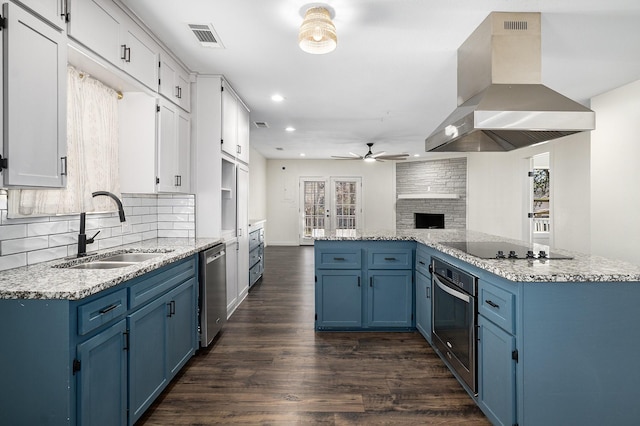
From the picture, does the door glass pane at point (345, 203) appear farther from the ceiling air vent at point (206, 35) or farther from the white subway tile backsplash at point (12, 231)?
the white subway tile backsplash at point (12, 231)

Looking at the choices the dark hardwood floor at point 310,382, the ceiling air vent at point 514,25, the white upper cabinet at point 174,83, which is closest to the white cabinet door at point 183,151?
the white upper cabinet at point 174,83

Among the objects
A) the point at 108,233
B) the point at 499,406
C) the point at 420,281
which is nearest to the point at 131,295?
the point at 108,233

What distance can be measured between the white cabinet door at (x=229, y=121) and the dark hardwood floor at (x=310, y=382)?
1919mm

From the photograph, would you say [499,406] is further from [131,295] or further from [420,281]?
[131,295]

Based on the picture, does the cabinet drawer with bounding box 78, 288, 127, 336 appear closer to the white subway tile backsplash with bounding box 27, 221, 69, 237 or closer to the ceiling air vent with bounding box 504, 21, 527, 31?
the white subway tile backsplash with bounding box 27, 221, 69, 237

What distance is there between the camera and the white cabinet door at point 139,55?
2270 millimetres

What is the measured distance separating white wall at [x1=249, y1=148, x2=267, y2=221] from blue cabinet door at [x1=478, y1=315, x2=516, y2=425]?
593cm

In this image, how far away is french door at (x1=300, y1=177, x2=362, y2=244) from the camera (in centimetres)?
975

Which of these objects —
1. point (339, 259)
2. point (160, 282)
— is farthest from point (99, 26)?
point (339, 259)

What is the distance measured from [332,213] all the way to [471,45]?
289 inches

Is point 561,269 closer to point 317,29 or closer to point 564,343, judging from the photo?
point 564,343

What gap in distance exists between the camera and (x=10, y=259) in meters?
1.73

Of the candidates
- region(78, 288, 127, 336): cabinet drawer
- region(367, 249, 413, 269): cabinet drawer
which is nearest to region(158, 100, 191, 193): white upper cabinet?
region(78, 288, 127, 336): cabinet drawer

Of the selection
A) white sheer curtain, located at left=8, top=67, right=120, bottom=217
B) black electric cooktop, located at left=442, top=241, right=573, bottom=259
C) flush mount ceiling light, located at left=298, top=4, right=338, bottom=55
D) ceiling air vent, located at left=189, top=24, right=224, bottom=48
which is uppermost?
ceiling air vent, located at left=189, top=24, right=224, bottom=48
